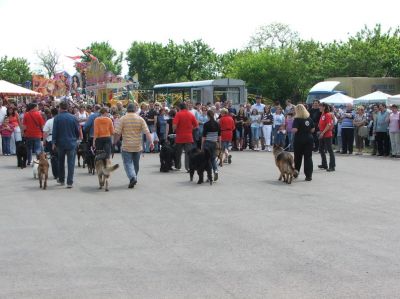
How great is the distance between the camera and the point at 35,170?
17.4m

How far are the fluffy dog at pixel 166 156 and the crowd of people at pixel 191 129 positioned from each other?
0.22 meters

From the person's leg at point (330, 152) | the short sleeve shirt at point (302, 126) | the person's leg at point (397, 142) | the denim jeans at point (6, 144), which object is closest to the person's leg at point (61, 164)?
the short sleeve shirt at point (302, 126)

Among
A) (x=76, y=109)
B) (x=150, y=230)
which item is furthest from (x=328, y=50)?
(x=150, y=230)

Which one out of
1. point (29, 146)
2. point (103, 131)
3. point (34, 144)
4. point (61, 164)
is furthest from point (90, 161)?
point (29, 146)

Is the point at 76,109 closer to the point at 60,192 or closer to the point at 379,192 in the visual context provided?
the point at 60,192

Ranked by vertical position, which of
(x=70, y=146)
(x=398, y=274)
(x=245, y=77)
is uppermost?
(x=245, y=77)

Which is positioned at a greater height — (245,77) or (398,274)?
(245,77)

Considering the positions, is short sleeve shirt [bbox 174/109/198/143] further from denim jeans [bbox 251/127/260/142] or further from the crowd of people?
denim jeans [bbox 251/127/260/142]

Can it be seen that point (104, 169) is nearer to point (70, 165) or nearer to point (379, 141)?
point (70, 165)

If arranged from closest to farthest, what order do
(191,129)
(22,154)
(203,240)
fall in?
(203,240) < (191,129) < (22,154)

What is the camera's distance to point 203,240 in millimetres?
8992

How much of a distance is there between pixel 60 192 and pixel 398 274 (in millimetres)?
9084

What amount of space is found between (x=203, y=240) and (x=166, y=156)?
971 centimetres

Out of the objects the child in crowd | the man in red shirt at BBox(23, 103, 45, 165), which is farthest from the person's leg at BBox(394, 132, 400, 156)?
the child in crowd
